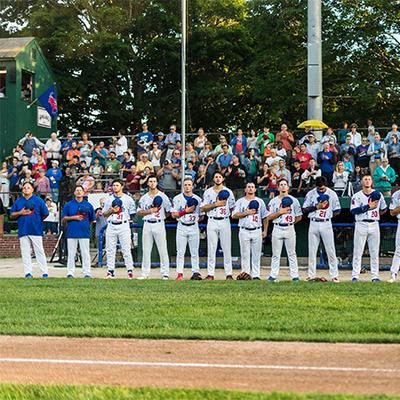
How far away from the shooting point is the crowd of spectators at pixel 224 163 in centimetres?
2325

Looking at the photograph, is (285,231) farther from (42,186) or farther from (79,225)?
(42,186)

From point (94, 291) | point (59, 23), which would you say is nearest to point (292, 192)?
point (94, 291)

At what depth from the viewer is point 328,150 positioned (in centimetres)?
2373

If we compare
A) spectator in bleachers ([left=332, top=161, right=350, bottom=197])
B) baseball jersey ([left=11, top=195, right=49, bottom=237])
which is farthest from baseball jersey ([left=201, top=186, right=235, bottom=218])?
spectator in bleachers ([left=332, top=161, right=350, bottom=197])

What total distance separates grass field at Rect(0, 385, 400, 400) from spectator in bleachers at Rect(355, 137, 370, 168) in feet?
58.4

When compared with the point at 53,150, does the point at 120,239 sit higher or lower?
lower

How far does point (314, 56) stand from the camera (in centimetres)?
2733

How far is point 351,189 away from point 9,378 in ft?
52.8

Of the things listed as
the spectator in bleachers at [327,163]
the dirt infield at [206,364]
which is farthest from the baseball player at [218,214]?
the dirt infield at [206,364]

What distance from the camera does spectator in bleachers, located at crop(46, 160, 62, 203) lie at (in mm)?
27219

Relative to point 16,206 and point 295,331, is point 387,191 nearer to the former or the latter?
point 16,206

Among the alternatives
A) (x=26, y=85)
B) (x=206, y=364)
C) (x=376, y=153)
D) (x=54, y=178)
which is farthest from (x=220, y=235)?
(x=26, y=85)

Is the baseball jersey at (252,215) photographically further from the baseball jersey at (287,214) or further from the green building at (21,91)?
the green building at (21,91)

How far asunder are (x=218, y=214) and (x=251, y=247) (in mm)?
991
